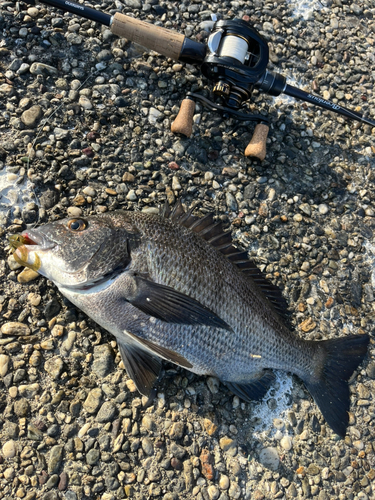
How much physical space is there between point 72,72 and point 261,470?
3.93m

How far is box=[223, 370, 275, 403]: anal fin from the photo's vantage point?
3004 mm

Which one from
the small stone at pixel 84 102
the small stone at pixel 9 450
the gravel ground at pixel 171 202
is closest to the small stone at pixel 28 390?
the gravel ground at pixel 171 202

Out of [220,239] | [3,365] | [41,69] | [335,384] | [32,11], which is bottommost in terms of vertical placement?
[3,365]

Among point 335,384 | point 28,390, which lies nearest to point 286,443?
point 335,384

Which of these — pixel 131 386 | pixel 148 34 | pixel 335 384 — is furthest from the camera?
pixel 148 34

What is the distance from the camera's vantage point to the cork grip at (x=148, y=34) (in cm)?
336

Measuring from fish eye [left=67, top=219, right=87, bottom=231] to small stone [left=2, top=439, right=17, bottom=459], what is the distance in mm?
1645

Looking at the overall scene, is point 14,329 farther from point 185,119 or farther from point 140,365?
point 185,119

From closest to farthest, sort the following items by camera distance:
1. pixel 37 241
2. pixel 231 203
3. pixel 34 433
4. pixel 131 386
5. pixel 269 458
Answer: pixel 37 241
pixel 34 433
pixel 131 386
pixel 269 458
pixel 231 203

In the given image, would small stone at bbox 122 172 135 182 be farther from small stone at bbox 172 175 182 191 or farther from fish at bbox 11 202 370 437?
fish at bbox 11 202 370 437

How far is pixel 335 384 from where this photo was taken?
317 centimetres

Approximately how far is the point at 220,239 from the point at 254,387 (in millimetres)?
1262

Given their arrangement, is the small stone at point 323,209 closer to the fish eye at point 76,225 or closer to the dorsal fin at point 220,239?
the dorsal fin at point 220,239

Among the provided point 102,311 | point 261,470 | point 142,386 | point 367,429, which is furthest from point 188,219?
point 367,429
